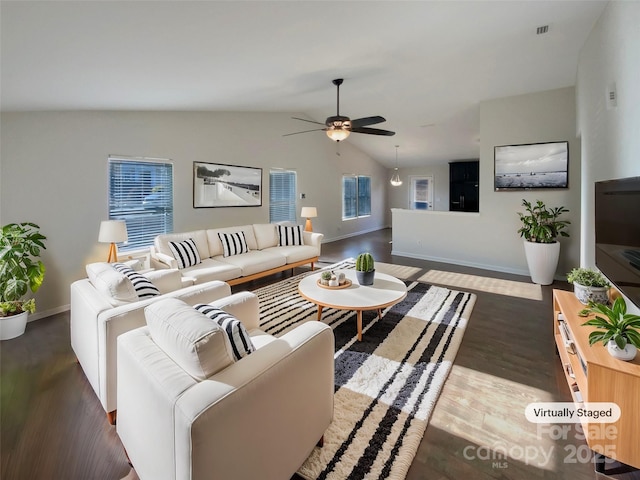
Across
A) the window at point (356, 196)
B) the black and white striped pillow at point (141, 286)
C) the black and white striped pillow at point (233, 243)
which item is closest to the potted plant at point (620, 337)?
the black and white striped pillow at point (141, 286)

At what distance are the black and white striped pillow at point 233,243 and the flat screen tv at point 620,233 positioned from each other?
163 inches

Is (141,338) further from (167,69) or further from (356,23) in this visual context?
(356,23)

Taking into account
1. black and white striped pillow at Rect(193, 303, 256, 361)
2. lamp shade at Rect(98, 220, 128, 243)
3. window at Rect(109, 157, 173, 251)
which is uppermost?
window at Rect(109, 157, 173, 251)

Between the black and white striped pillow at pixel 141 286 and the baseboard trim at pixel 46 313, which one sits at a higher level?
the black and white striped pillow at pixel 141 286

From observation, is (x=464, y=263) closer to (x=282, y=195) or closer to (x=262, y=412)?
(x=282, y=195)

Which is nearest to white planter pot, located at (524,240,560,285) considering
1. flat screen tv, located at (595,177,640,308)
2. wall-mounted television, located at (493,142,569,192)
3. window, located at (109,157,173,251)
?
wall-mounted television, located at (493,142,569,192)

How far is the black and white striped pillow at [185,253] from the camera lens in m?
3.86

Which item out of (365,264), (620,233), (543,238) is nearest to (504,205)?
(543,238)

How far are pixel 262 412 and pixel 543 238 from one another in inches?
187

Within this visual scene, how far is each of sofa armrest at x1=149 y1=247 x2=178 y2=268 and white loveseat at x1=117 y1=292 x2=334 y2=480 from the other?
7.77ft

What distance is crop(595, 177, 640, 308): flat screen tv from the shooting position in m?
1.52

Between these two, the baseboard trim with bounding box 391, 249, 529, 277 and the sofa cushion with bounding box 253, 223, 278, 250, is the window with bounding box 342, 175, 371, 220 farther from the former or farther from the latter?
the sofa cushion with bounding box 253, 223, 278, 250

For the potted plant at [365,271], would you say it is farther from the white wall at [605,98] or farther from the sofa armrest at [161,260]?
the sofa armrest at [161,260]

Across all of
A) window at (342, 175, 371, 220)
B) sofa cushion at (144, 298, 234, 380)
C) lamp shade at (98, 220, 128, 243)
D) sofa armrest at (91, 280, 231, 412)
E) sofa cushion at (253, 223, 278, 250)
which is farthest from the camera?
window at (342, 175, 371, 220)
